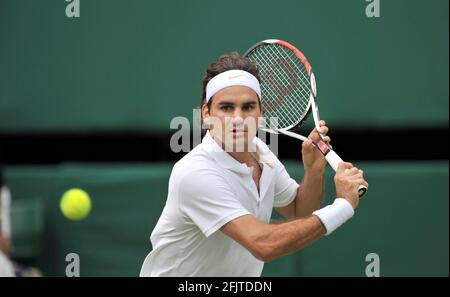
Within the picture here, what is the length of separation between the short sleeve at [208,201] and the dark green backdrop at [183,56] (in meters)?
2.46

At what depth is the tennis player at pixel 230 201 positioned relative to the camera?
316 centimetres

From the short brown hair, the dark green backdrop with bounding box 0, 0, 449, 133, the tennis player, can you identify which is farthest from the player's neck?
the dark green backdrop with bounding box 0, 0, 449, 133

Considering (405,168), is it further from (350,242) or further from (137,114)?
(137,114)

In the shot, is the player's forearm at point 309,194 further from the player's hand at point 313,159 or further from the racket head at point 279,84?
the racket head at point 279,84

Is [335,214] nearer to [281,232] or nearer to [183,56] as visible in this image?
[281,232]

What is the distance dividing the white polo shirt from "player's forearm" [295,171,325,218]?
0.28 m

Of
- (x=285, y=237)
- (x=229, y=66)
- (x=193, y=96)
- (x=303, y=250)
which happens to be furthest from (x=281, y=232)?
(x=193, y=96)

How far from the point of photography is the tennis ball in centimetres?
565

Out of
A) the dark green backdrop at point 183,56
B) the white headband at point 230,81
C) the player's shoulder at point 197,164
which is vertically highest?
the dark green backdrop at point 183,56

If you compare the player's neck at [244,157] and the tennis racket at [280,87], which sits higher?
the tennis racket at [280,87]

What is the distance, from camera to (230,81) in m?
3.40

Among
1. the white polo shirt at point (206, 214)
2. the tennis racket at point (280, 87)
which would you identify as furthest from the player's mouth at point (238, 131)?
the tennis racket at point (280, 87)

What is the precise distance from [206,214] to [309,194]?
66 centimetres

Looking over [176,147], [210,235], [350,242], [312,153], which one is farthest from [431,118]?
[210,235]
